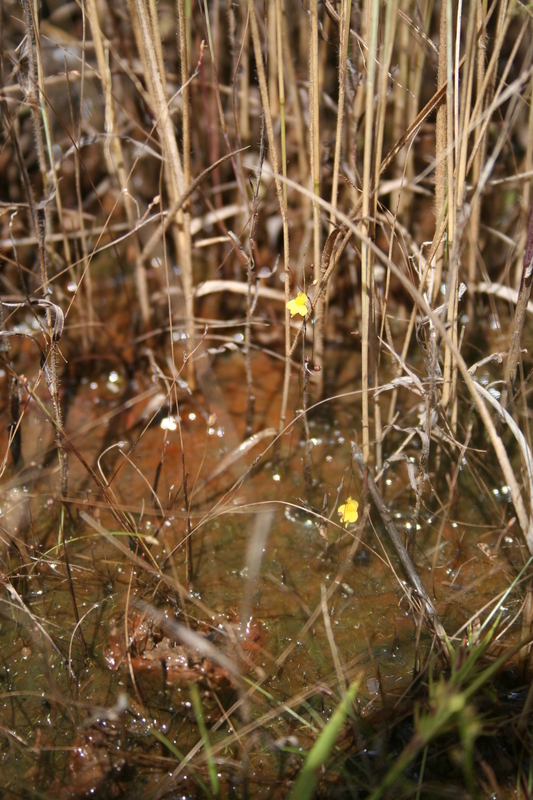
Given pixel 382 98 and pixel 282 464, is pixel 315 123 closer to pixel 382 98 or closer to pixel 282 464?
pixel 382 98

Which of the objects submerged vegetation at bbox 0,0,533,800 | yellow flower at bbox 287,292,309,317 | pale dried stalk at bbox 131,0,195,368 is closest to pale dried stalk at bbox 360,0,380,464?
submerged vegetation at bbox 0,0,533,800

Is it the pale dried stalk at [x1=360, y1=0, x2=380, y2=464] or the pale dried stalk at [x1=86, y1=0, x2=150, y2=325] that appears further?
the pale dried stalk at [x1=86, y1=0, x2=150, y2=325]

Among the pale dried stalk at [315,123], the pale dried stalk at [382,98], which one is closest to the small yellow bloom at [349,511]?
the pale dried stalk at [382,98]

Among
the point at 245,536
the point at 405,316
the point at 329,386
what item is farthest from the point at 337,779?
the point at 405,316

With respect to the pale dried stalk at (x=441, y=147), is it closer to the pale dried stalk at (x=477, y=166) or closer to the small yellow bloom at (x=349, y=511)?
the pale dried stalk at (x=477, y=166)

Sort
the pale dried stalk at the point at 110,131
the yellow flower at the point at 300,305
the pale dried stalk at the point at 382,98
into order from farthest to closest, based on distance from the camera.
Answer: the pale dried stalk at the point at 110,131
the yellow flower at the point at 300,305
the pale dried stalk at the point at 382,98

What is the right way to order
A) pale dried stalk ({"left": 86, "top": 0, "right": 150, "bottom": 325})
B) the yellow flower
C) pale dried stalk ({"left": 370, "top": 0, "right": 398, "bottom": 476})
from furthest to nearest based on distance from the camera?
pale dried stalk ({"left": 86, "top": 0, "right": 150, "bottom": 325}) < the yellow flower < pale dried stalk ({"left": 370, "top": 0, "right": 398, "bottom": 476})

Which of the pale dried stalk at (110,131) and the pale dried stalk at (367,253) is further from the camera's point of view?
the pale dried stalk at (110,131)

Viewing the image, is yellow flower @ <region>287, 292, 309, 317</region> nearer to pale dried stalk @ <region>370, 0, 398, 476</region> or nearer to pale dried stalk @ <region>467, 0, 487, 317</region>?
pale dried stalk @ <region>370, 0, 398, 476</region>

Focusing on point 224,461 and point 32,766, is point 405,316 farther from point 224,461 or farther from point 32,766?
point 32,766
